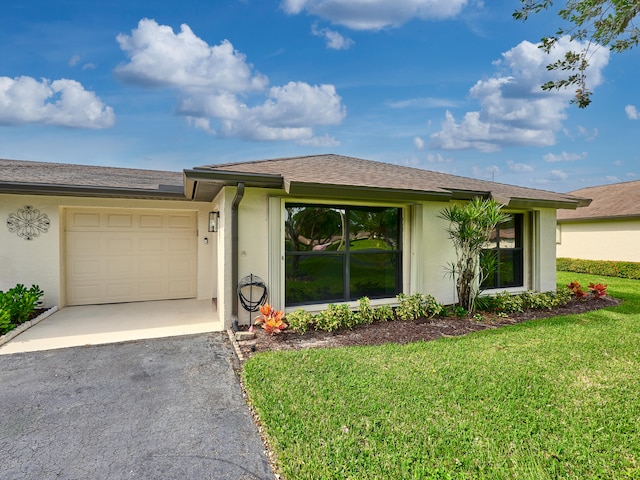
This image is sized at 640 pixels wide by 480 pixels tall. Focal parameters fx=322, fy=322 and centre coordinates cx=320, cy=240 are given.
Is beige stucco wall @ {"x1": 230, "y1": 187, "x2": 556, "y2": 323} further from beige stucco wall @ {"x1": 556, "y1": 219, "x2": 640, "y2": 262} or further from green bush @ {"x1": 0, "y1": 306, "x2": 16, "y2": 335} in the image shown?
beige stucco wall @ {"x1": 556, "y1": 219, "x2": 640, "y2": 262}

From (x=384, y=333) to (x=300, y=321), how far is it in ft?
4.88

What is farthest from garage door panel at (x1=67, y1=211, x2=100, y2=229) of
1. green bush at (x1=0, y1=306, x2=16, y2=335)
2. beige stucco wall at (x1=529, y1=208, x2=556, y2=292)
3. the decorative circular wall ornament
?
beige stucco wall at (x1=529, y1=208, x2=556, y2=292)

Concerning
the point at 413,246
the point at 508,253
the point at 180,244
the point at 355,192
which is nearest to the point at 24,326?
the point at 180,244

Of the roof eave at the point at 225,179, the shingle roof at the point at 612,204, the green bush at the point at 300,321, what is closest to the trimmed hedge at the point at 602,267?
the shingle roof at the point at 612,204

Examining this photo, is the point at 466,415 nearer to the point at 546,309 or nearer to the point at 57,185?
the point at 546,309

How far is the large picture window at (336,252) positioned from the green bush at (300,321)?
1.93 ft

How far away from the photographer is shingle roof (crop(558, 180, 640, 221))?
1404cm

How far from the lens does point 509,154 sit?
14.6 m

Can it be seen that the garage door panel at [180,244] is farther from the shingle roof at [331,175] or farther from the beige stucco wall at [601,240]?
the beige stucco wall at [601,240]

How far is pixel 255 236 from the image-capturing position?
5.94 metres

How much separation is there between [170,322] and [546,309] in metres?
8.35

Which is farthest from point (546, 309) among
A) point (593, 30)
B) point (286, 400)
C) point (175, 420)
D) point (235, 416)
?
point (175, 420)

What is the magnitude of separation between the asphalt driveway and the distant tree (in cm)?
660

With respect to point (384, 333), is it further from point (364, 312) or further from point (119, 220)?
point (119, 220)
